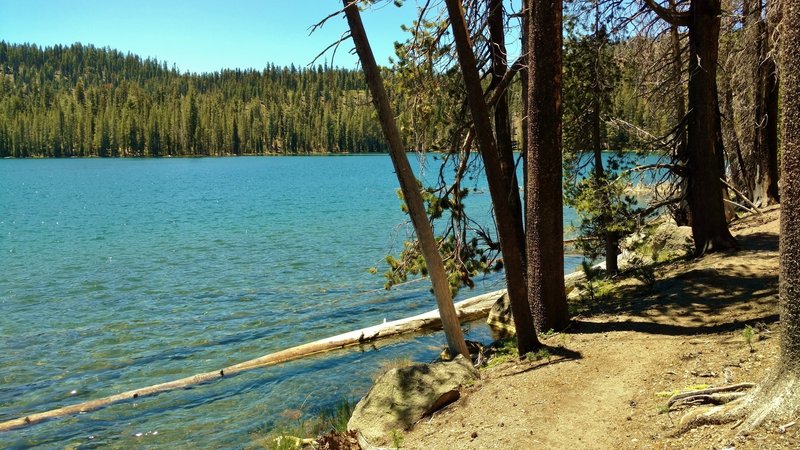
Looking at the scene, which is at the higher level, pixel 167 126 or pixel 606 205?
pixel 167 126

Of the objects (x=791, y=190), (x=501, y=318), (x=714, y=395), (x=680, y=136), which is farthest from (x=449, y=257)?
(x=791, y=190)

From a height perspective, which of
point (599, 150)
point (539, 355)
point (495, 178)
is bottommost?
point (539, 355)

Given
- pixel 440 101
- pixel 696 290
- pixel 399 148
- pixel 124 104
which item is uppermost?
pixel 124 104

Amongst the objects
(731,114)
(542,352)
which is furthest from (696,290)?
(731,114)

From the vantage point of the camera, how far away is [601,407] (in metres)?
5.82

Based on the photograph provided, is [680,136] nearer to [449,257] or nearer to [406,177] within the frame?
[449,257]

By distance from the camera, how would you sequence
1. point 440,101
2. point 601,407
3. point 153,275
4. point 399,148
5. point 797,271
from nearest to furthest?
point 797,271 → point 601,407 → point 399,148 → point 440,101 → point 153,275

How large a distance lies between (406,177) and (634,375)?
395cm

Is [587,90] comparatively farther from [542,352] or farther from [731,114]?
[731,114]

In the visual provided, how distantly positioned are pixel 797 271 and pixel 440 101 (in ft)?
22.7

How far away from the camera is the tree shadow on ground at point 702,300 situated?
7500 mm

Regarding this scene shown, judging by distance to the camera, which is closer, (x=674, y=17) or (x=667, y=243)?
(x=674, y=17)

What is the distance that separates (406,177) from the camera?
28.5 feet

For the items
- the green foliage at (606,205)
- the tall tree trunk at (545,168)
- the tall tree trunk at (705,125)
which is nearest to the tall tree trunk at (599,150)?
the green foliage at (606,205)
